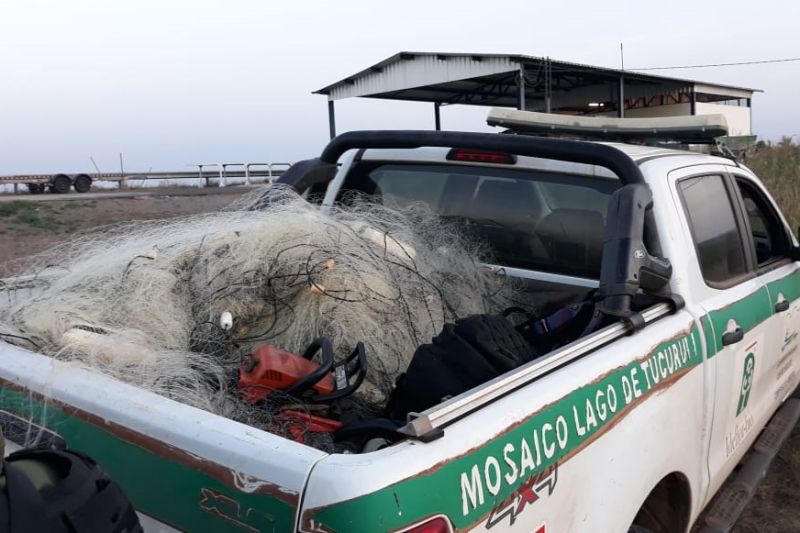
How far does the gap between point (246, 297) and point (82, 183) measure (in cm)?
3010

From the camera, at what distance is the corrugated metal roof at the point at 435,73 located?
21.9 metres

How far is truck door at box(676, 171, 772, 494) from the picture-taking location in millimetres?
2967

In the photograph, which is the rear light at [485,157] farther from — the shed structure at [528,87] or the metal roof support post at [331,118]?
the metal roof support post at [331,118]

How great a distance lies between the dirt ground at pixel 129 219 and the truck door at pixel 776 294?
1.83ft

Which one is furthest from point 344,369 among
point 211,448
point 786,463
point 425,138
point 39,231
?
point 39,231

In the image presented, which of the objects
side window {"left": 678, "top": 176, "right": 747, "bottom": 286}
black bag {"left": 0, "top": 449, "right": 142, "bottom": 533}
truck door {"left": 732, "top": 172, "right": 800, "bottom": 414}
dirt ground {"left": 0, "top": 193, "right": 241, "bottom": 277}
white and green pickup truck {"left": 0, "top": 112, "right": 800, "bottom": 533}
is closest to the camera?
black bag {"left": 0, "top": 449, "right": 142, "bottom": 533}

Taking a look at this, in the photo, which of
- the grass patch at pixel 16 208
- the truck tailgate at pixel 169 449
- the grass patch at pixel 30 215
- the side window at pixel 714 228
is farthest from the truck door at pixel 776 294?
the grass patch at pixel 16 208

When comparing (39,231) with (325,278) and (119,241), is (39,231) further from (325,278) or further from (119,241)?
(325,278)

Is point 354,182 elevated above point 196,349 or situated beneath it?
elevated above

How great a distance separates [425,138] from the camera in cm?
345

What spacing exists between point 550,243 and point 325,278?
1304 millimetres

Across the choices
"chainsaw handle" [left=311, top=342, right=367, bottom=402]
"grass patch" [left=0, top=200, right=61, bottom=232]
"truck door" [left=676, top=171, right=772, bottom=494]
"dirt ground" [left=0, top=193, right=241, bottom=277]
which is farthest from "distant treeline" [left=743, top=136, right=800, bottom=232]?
"grass patch" [left=0, top=200, right=61, bottom=232]

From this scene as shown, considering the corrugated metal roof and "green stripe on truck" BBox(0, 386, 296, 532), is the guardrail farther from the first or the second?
"green stripe on truck" BBox(0, 386, 296, 532)

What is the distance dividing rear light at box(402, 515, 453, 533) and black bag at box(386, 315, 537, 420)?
0.77 m
